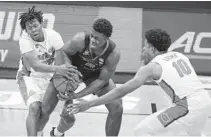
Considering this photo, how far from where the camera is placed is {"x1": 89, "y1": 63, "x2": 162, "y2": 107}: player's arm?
568cm

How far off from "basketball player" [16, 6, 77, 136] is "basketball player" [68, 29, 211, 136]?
1029 millimetres

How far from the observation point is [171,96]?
580cm

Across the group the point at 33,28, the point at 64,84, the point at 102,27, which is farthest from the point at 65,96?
the point at 33,28

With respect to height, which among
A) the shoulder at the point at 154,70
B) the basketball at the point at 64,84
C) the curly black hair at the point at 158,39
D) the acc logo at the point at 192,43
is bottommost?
the acc logo at the point at 192,43

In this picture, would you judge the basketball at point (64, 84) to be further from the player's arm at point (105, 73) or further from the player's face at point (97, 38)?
the player's face at point (97, 38)

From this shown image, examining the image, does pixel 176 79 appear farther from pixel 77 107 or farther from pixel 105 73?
pixel 105 73

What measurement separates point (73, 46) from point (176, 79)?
1.43 metres

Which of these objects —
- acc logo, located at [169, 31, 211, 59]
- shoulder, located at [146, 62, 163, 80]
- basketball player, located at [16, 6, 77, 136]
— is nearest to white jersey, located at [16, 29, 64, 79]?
basketball player, located at [16, 6, 77, 136]

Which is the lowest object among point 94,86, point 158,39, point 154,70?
point 94,86

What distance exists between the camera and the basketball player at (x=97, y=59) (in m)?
6.41

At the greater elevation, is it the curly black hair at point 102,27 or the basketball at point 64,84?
the curly black hair at point 102,27

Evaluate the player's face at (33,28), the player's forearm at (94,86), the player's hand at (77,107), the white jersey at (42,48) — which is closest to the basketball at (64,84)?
the player's forearm at (94,86)

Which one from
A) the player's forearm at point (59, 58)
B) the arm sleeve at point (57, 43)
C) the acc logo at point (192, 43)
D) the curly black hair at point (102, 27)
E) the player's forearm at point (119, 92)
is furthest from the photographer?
the acc logo at point (192, 43)

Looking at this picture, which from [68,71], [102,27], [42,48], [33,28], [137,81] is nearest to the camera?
[137,81]
